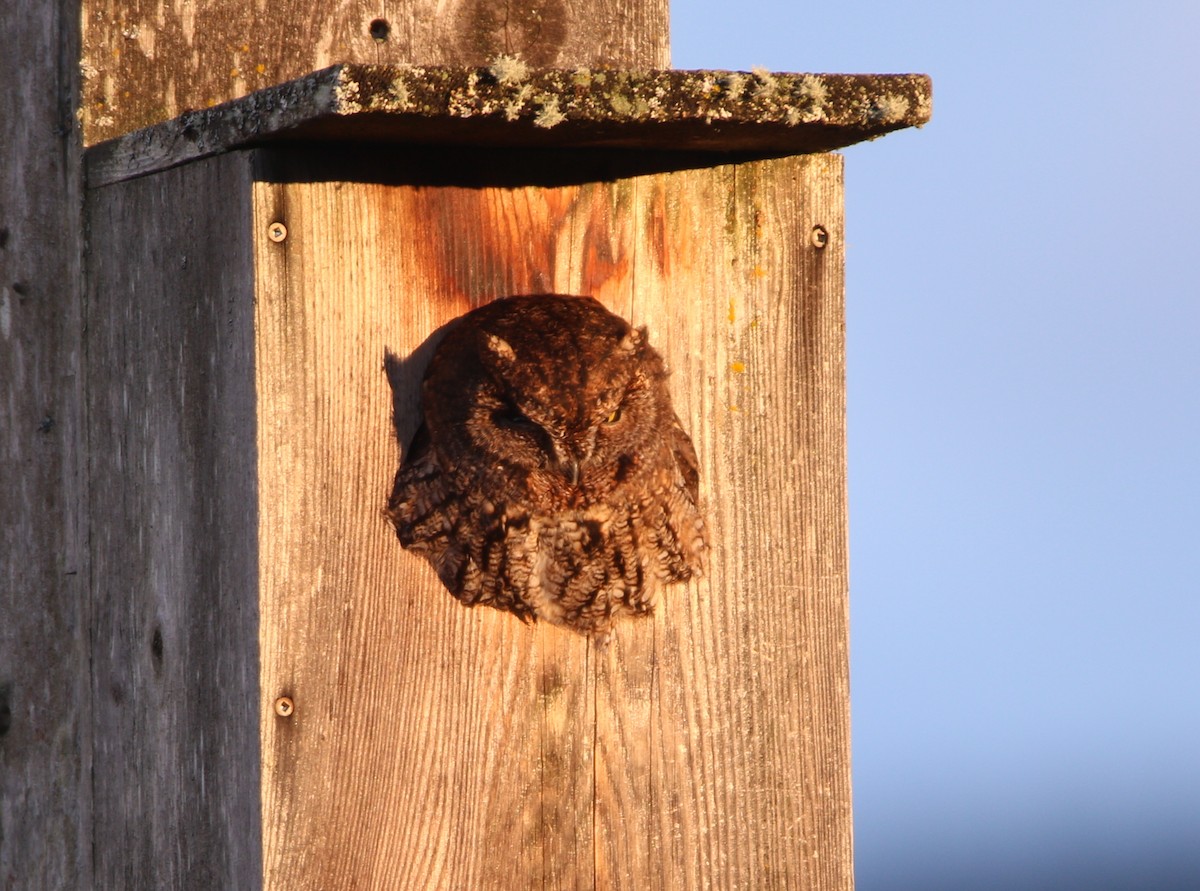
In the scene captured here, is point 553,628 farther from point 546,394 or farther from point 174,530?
point 174,530

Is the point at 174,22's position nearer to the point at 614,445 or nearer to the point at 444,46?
the point at 444,46

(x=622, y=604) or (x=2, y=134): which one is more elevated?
(x=2, y=134)

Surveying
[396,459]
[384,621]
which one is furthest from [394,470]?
[384,621]

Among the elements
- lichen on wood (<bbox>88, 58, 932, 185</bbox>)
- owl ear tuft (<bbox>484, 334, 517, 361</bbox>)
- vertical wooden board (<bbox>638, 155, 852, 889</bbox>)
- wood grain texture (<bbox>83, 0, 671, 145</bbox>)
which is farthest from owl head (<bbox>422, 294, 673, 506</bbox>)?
wood grain texture (<bbox>83, 0, 671, 145</bbox>)

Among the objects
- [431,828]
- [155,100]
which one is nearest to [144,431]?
[155,100]

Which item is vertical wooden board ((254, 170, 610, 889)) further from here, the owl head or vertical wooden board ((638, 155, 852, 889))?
vertical wooden board ((638, 155, 852, 889))

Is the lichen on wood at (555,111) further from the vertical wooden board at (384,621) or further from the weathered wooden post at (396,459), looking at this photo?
the vertical wooden board at (384,621)
